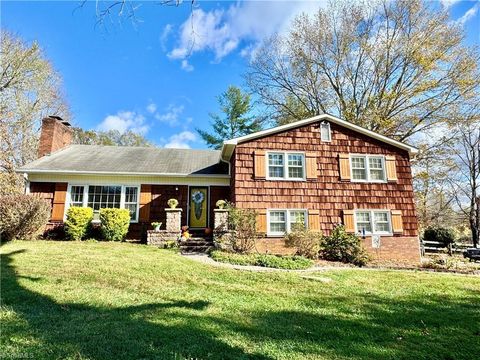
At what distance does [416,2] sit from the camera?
60.2ft

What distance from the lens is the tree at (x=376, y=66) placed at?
18.0 meters

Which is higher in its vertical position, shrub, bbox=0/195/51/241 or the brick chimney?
the brick chimney

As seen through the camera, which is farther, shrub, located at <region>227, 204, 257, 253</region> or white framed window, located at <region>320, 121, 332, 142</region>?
white framed window, located at <region>320, 121, 332, 142</region>

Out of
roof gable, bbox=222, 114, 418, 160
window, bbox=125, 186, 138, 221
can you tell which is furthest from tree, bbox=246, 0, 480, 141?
window, bbox=125, 186, 138, 221

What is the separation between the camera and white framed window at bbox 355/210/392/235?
13008 millimetres

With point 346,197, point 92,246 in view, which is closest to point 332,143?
point 346,197

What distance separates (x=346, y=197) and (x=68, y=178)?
1228 centimetres

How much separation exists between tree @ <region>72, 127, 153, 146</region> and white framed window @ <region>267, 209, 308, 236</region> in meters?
27.4

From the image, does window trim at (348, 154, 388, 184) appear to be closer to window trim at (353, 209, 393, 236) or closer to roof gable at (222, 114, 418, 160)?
roof gable at (222, 114, 418, 160)

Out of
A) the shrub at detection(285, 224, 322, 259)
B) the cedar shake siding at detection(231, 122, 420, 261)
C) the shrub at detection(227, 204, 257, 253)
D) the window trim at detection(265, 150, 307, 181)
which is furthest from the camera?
the window trim at detection(265, 150, 307, 181)

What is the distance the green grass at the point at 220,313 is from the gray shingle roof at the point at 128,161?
5.88 metres

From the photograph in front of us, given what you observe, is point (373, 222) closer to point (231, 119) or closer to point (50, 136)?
point (50, 136)

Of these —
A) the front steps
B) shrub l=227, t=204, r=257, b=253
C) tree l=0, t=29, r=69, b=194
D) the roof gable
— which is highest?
tree l=0, t=29, r=69, b=194

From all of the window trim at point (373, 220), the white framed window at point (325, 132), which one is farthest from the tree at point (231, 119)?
the window trim at point (373, 220)
